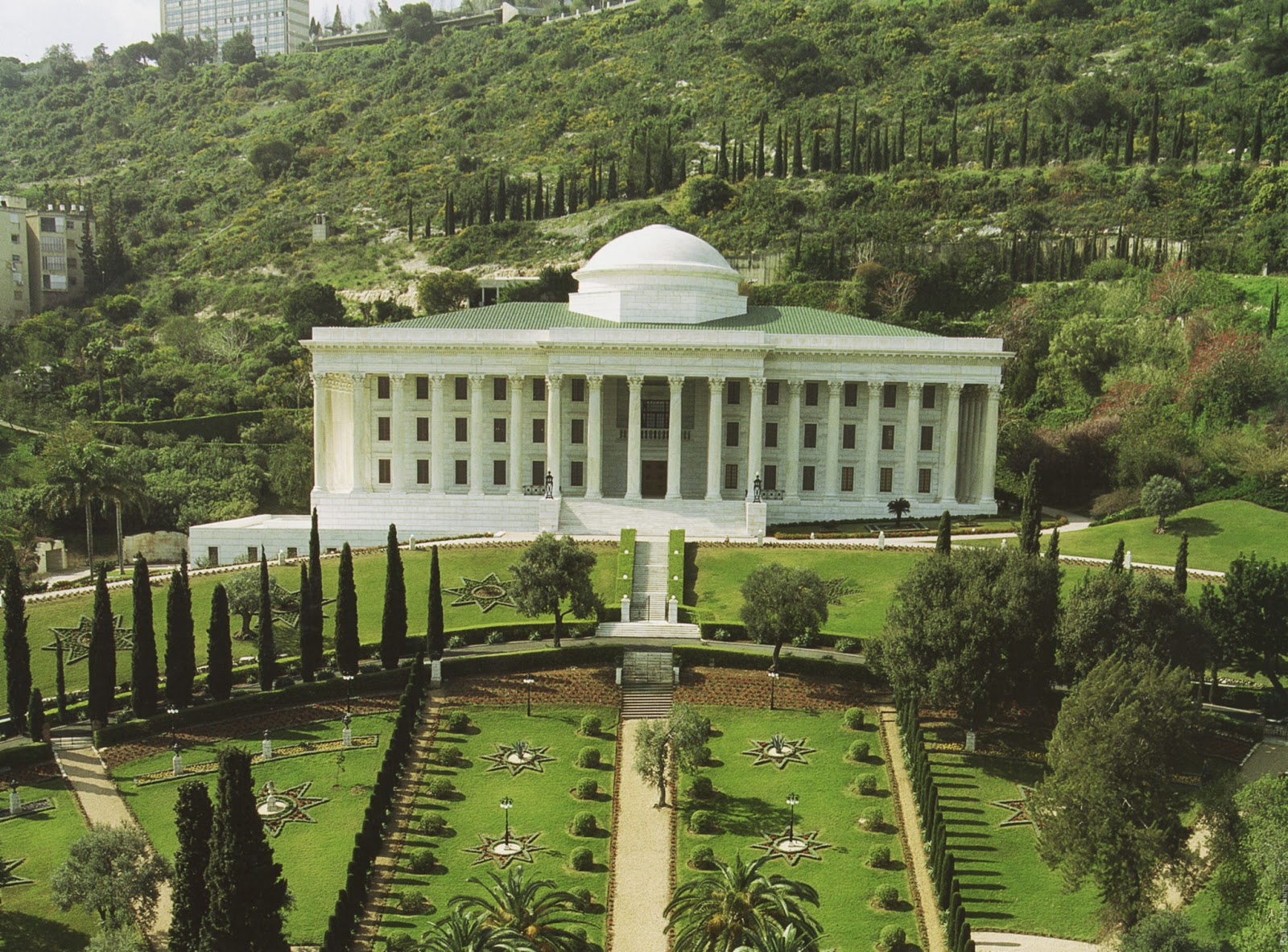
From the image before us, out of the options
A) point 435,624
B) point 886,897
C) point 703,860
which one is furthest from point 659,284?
point 886,897

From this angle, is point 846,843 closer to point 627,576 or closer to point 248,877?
point 248,877

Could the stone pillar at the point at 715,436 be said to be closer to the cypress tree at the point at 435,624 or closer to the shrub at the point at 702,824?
the cypress tree at the point at 435,624

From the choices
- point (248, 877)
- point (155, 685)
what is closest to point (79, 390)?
point (155, 685)

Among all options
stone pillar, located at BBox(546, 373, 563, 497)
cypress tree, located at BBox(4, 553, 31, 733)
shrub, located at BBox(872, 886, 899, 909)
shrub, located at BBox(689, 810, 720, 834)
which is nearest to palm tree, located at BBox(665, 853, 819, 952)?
shrub, located at BBox(872, 886, 899, 909)

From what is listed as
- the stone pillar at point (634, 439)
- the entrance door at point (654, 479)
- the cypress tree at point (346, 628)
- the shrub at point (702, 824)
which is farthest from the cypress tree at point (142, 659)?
the entrance door at point (654, 479)

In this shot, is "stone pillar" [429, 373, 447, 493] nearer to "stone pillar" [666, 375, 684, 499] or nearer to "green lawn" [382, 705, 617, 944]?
"stone pillar" [666, 375, 684, 499]
